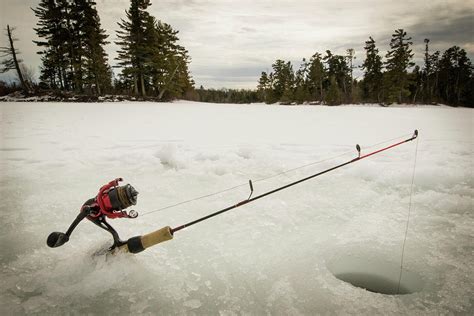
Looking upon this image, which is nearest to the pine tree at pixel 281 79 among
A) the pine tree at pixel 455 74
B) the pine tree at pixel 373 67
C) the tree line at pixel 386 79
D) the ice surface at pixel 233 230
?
the tree line at pixel 386 79

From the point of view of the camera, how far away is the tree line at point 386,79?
136 ft

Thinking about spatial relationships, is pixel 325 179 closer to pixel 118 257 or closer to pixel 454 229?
pixel 454 229

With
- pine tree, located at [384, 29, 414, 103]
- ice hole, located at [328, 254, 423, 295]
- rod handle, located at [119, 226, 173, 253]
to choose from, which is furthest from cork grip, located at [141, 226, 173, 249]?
pine tree, located at [384, 29, 414, 103]

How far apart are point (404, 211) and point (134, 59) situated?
1319 inches

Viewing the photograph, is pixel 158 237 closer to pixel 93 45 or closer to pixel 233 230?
pixel 233 230

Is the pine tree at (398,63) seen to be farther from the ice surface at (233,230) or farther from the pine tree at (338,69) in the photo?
the ice surface at (233,230)

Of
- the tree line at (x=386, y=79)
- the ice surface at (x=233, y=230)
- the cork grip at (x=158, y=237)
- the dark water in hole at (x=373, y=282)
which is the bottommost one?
the dark water in hole at (x=373, y=282)

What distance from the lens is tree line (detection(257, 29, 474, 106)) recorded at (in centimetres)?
4131

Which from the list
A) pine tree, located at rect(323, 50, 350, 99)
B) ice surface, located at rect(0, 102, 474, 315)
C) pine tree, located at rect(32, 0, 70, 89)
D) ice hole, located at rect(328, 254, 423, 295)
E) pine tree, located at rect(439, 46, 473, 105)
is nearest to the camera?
ice surface, located at rect(0, 102, 474, 315)

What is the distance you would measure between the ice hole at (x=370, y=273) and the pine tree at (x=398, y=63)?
1786 inches

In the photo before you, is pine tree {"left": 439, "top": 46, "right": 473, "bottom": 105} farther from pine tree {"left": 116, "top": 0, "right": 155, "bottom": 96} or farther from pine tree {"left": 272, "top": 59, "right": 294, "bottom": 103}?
pine tree {"left": 116, "top": 0, "right": 155, "bottom": 96}

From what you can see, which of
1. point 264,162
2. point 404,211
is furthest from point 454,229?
point 264,162

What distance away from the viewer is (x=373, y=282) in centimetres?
374

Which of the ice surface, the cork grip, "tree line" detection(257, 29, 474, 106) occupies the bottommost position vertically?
the ice surface
